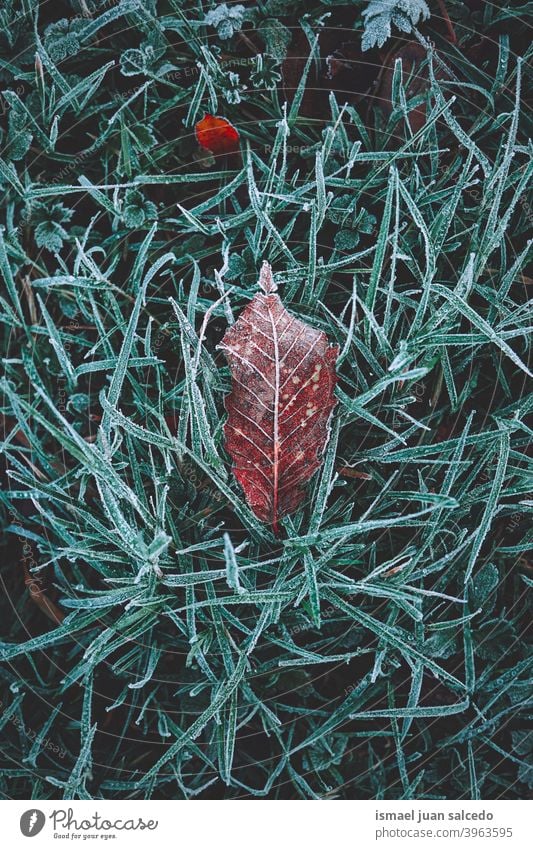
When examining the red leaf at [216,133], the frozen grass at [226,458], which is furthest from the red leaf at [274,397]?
the red leaf at [216,133]

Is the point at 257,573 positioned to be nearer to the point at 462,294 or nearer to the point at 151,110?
the point at 462,294

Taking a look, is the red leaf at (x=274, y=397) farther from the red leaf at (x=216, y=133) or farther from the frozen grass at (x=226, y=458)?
the red leaf at (x=216, y=133)

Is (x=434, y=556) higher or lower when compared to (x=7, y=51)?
lower

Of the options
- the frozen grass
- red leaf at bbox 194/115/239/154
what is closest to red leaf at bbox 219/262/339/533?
the frozen grass

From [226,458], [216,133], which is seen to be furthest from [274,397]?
[216,133]

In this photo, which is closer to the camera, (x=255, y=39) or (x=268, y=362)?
(x=268, y=362)

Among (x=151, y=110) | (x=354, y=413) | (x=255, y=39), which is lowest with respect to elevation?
(x=354, y=413)

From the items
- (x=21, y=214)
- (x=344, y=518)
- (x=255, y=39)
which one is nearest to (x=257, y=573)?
(x=344, y=518)
